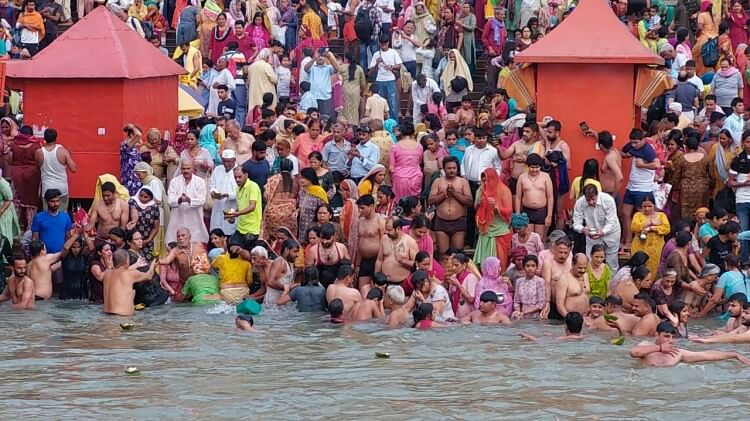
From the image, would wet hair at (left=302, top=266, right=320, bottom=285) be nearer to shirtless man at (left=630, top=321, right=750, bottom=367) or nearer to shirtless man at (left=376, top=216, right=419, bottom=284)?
shirtless man at (left=376, top=216, right=419, bottom=284)

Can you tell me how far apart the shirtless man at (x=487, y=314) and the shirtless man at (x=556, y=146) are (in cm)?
203

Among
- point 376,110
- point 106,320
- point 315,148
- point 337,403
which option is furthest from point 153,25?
point 337,403

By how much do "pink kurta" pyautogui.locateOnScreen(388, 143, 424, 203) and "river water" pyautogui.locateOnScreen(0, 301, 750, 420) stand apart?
2.21 m

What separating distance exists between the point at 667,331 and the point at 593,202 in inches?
115

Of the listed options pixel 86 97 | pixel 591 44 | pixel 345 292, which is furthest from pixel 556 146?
pixel 86 97

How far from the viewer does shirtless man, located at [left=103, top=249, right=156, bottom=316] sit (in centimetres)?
1927

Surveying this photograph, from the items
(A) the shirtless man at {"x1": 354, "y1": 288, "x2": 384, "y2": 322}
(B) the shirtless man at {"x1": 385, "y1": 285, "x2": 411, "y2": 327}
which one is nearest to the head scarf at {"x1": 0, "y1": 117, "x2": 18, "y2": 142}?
(A) the shirtless man at {"x1": 354, "y1": 288, "x2": 384, "y2": 322}

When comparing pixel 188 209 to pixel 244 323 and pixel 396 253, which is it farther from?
pixel 396 253

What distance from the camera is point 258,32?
26.2 metres

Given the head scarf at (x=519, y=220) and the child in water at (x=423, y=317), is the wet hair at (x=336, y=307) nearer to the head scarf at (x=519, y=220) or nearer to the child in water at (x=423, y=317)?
the child in water at (x=423, y=317)

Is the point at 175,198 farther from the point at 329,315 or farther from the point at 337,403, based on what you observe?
the point at 337,403

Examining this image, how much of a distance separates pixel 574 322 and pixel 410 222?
2.71 m

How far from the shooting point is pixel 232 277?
19.8 metres

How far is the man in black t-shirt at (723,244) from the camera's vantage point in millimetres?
18859
